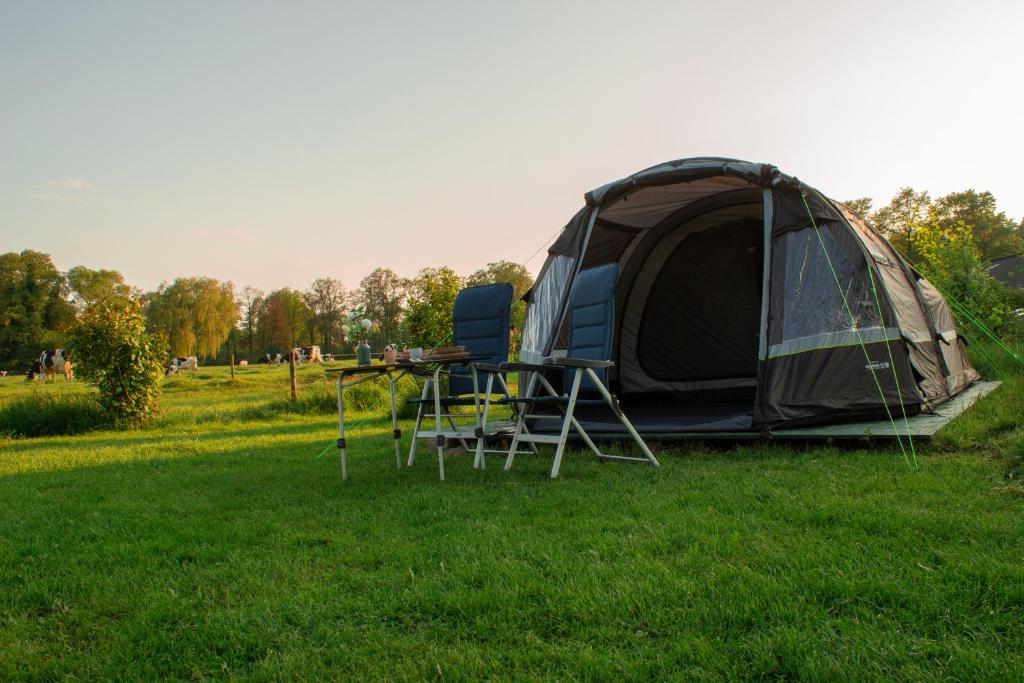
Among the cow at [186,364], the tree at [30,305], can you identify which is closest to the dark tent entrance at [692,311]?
the cow at [186,364]

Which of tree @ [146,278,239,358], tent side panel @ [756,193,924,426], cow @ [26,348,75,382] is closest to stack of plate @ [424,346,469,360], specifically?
tent side panel @ [756,193,924,426]

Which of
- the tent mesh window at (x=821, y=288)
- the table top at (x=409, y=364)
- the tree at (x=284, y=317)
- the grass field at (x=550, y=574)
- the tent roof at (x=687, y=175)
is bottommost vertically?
the grass field at (x=550, y=574)

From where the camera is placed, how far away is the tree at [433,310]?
10820mm

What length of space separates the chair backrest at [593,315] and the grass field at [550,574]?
37.2 inches

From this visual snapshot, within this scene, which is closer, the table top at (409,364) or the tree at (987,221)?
the table top at (409,364)

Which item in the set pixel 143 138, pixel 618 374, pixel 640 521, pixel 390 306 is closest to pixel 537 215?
pixel 618 374

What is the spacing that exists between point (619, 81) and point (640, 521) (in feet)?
18.6

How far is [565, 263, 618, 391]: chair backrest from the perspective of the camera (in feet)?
15.1

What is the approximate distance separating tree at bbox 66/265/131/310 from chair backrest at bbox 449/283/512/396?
41.0m

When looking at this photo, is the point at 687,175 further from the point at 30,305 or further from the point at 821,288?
the point at 30,305

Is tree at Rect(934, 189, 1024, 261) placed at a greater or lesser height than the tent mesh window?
greater

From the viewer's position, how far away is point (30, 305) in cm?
3594

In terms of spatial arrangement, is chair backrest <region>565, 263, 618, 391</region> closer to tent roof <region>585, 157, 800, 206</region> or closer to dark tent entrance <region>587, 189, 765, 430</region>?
tent roof <region>585, 157, 800, 206</region>

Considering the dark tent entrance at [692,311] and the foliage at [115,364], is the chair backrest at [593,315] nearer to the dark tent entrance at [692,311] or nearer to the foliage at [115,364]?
the dark tent entrance at [692,311]
